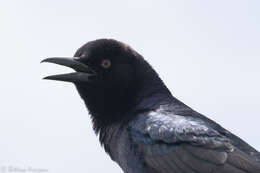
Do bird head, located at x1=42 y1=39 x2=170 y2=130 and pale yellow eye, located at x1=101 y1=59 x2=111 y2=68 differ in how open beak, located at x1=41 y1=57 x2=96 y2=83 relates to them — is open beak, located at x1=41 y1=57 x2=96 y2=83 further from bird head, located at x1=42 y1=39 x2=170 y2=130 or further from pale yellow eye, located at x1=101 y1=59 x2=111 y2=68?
pale yellow eye, located at x1=101 y1=59 x2=111 y2=68

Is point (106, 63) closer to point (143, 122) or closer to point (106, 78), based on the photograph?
point (106, 78)

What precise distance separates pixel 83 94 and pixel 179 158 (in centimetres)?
264

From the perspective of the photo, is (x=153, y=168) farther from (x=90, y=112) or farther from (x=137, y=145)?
(x=90, y=112)

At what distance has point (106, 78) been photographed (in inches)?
643

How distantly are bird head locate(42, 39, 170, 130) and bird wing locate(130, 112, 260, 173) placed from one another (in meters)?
1.01

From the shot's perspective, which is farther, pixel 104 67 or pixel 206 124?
pixel 104 67

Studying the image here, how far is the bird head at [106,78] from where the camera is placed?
16172 millimetres

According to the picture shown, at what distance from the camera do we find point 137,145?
1496 cm

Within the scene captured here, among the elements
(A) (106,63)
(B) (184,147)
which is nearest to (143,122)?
(B) (184,147)

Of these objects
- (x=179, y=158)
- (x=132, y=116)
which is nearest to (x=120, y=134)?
(x=132, y=116)

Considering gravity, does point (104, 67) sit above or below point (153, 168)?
above

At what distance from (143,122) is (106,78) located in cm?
147

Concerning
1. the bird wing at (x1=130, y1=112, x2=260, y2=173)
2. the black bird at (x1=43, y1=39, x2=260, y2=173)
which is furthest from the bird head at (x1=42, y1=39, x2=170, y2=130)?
the bird wing at (x1=130, y1=112, x2=260, y2=173)

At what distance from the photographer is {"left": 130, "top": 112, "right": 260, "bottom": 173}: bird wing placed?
1409 centimetres
